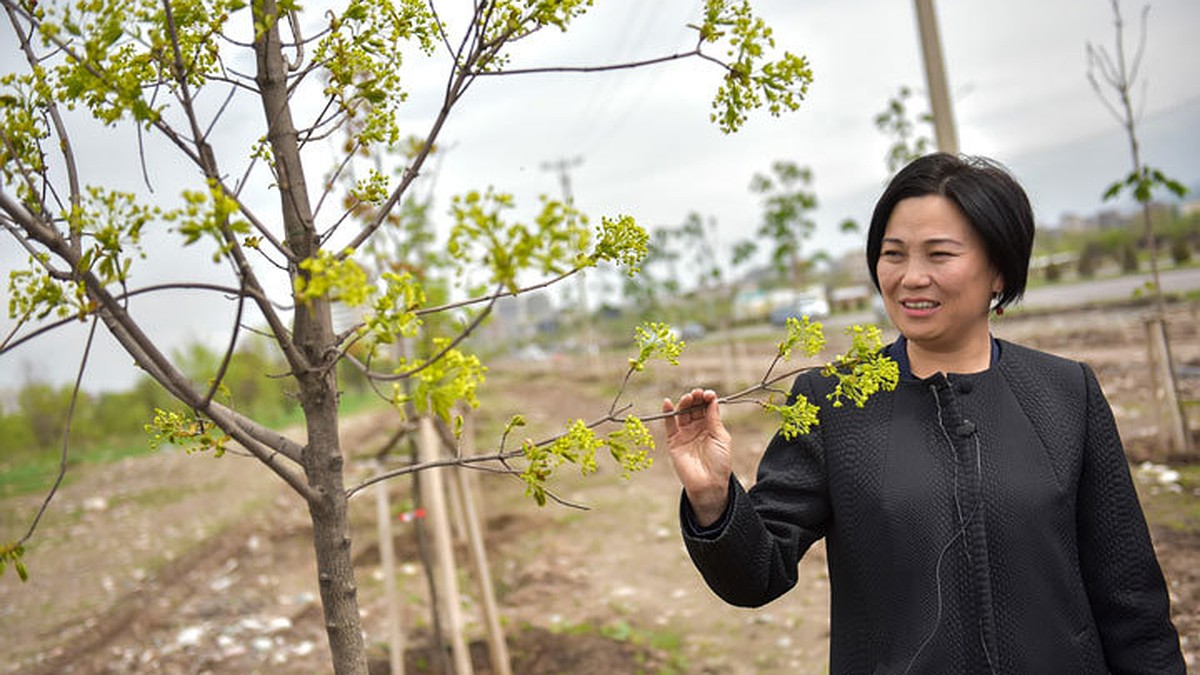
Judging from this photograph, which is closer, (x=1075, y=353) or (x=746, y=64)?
(x=746, y=64)

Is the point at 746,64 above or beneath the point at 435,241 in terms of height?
beneath

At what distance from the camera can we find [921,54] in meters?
5.68

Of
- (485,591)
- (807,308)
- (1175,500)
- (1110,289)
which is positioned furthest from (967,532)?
(1110,289)

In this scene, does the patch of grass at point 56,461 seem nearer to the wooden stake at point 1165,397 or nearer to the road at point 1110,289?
the wooden stake at point 1165,397

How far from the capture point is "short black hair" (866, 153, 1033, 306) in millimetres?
1897

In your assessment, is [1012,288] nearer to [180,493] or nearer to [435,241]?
[435,241]

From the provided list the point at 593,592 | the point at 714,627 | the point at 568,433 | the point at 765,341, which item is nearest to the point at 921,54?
the point at 714,627

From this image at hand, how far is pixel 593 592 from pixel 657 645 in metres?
1.27

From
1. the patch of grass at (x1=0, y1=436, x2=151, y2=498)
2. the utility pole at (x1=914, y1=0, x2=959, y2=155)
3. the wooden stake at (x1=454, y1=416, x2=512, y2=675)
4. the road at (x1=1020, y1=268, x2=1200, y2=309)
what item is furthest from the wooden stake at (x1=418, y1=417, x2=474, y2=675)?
the road at (x1=1020, y1=268, x2=1200, y2=309)

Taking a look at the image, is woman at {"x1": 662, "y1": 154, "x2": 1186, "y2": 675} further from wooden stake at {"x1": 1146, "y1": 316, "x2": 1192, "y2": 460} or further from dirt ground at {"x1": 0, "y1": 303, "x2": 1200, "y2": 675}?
wooden stake at {"x1": 1146, "y1": 316, "x2": 1192, "y2": 460}

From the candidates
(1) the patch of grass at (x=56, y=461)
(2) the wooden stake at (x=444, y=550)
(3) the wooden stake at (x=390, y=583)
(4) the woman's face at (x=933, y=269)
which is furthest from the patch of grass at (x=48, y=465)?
(4) the woman's face at (x=933, y=269)

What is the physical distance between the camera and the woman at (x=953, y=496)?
1834 mm

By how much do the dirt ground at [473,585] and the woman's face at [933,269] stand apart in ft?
6.24

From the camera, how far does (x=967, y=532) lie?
186 cm
